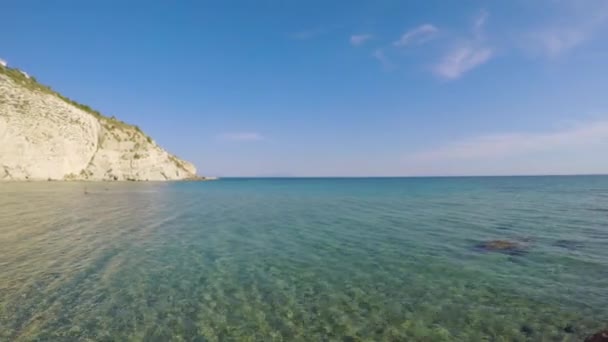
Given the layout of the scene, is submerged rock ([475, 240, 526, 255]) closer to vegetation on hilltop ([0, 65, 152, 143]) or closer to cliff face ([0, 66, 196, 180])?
cliff face ([0, 66, 196, 180])

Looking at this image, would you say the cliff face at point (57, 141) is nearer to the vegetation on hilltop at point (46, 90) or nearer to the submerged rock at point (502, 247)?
the vegetation on hilltop at point (46, 90)

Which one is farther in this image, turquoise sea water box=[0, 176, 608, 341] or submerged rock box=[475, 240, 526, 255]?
submerged rock box=[475, 240, 526, 255]

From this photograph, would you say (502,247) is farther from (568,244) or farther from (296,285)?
(296,285)

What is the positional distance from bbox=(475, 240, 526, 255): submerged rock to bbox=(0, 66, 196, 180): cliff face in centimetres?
8240

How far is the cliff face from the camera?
67750mm

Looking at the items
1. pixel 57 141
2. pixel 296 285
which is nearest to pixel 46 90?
pixel 57 141

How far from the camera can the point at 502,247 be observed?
16656 mm

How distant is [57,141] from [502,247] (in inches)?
3538

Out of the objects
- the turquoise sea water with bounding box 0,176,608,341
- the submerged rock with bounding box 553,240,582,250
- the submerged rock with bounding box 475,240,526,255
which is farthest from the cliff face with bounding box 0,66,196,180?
the submerged rock with bounding box 553,240,582,250

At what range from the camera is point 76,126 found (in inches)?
3307

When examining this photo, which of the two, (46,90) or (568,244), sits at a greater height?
(46,90)

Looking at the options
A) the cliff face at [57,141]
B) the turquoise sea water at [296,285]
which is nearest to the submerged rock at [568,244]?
the turquoise sea water at [296,285]

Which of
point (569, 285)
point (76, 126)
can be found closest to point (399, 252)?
point (569, 285)

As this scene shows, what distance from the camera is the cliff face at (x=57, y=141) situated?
6775 cm
